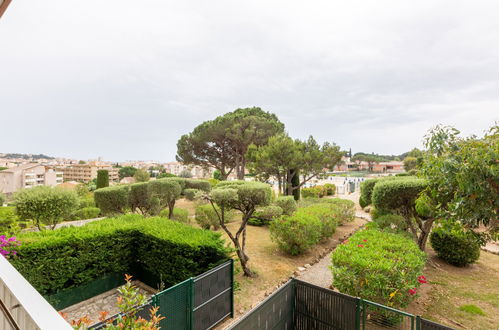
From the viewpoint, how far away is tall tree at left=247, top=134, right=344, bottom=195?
44.1 feet

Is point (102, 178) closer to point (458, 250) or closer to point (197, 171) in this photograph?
point (458, 250)

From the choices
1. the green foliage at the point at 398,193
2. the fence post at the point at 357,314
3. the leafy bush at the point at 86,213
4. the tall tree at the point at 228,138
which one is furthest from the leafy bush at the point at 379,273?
the tall tree at the point at 228,138

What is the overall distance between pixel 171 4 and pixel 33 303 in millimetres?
5525

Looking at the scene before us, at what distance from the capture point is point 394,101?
13.1 metres

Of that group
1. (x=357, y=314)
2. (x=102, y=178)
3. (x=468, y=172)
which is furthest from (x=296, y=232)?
(x=102, y=178)

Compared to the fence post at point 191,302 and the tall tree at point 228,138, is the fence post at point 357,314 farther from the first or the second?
the tall tree at point 228,138

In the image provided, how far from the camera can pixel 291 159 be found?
13477 mm

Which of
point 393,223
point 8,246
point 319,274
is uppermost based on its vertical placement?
point 8,246

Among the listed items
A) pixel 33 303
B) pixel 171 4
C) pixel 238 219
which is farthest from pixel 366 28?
pixel 238 219

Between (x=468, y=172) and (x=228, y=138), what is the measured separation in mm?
18591

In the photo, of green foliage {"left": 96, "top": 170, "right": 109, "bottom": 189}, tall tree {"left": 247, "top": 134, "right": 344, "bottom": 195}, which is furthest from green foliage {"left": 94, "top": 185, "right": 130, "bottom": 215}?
green foliage {"left": 96, "top": 170, "right": 109, "bottom": 189}

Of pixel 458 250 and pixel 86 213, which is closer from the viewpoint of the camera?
pixel 458 250

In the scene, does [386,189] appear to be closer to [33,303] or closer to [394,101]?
[33,303]

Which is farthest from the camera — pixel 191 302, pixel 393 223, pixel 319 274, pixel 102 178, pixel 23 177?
pixel 23 177
